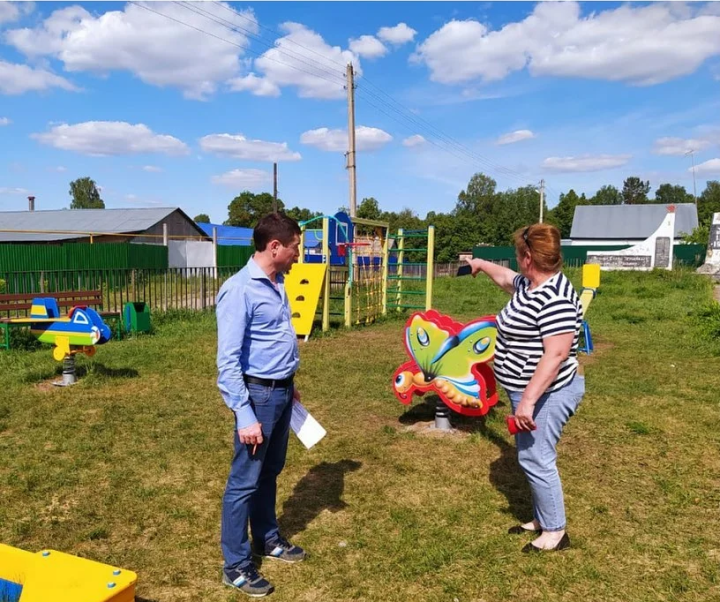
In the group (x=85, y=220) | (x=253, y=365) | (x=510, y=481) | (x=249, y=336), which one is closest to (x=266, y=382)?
(x=253, y=365)

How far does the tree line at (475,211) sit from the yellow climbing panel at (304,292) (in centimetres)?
3743

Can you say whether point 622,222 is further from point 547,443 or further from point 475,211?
point 547,443

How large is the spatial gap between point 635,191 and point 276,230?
397 ft

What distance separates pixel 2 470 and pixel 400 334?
7518mm

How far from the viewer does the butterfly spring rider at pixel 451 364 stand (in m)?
4.89

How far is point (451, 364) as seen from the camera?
5012mm

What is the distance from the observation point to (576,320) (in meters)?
2.79

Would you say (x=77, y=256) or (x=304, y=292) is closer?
(x=304, y=292)

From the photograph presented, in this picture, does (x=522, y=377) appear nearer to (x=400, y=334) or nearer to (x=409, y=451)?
(x=409, y=451)

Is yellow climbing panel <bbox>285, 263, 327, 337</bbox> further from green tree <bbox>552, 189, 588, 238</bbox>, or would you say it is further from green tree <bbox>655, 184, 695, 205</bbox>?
green tree <bbox>655, 184, 695, 205</bbox>

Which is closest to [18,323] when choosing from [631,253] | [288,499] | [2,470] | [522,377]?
[2,470]

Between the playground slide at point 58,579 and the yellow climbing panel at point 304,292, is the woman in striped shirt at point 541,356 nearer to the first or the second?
the playground slide at point 58,579

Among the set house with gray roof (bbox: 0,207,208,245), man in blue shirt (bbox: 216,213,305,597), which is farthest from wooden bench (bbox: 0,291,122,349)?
house with gray roof (bbox: 0,207,208,245)

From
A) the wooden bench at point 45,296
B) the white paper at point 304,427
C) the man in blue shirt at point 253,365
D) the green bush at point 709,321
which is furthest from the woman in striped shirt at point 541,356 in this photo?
the green bush at point 709,321
